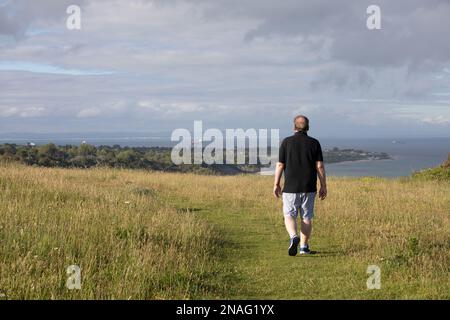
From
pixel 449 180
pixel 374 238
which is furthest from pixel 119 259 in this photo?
pixel 449 180

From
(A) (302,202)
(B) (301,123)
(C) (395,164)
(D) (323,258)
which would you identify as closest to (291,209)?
(A) (302,202)

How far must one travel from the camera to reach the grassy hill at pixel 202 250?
6828mm

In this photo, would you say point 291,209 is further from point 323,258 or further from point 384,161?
point 384,161

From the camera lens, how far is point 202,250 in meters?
9.02

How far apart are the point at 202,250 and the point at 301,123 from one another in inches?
115

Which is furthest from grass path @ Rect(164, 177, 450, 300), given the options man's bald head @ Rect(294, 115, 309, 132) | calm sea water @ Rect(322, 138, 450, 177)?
calm sea water @ Rect(322, 138, 450, 177)

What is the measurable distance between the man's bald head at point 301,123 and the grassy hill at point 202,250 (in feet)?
7.72

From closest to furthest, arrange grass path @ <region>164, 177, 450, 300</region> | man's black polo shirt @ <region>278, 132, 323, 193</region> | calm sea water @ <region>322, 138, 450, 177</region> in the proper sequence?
grass path @ <region>164, 177, 450, 300</region>, man's black polo shirt @ <region>278, 132, 323, 193</region>, calm sea water @ <region>322, 138, 450, 177</region>

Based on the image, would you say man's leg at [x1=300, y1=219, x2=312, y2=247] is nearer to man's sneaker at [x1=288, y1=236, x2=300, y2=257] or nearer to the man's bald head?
man's sneaker at [x1=288, y1=236, x2=300, y2=257]

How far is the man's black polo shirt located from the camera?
29.5ft

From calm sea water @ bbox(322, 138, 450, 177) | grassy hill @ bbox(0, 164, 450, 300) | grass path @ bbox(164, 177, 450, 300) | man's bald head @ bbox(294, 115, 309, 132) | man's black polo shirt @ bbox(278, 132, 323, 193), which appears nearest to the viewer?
grassy hill @ bbox(0, 164, 450, 300)

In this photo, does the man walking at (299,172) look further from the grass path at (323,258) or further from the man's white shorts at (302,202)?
the grass path at (323,258)
